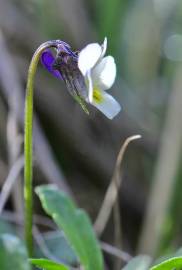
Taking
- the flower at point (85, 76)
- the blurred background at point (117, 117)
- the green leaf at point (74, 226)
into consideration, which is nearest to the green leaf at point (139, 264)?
the green leaf at point (74, 226)

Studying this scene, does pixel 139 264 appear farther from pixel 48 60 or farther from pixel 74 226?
pixel 48 60

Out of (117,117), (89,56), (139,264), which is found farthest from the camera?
(117,117)

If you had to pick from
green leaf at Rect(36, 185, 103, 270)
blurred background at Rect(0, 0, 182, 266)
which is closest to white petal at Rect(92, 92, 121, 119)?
green leaf at Rect(36, 185, 103, 270)

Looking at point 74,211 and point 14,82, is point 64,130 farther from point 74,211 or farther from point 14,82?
point 74,211

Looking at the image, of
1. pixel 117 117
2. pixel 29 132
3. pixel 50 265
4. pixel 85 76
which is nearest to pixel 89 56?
pixel 85 76

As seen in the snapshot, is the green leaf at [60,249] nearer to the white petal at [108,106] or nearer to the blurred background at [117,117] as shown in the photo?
the blurred background at [117,117]

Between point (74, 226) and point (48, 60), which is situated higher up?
point (48, 60)
